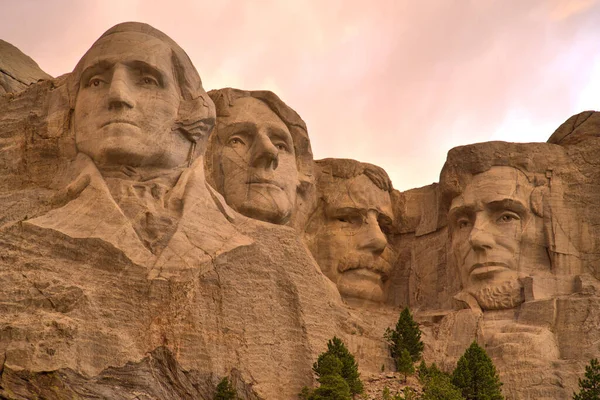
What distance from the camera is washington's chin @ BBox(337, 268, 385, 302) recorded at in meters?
31.8

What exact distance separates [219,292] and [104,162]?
9.13 feet

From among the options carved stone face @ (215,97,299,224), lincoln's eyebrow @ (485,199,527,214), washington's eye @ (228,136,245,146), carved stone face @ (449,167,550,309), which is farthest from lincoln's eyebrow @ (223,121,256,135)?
lincoln's eyebrow @ (485,199,527,214)

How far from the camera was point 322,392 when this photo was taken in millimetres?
26375

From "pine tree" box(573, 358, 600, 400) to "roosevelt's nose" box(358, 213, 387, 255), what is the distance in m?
5.47

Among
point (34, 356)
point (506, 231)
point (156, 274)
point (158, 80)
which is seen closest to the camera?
point (34, 356)

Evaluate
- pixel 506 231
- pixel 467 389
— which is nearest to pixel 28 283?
pixel 467 389

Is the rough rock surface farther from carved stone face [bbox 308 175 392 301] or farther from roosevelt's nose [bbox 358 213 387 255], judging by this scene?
roosevelt's nose [bbox 358 213 387 255]

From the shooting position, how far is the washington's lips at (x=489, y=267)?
101 feet

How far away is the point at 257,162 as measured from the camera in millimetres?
30281

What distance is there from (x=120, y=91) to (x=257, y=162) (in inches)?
147

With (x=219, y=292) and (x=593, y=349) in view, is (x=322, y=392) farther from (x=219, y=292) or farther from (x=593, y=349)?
(x=593, y=349)

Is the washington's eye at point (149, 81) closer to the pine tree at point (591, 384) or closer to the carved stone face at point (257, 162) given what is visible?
the carved stone face at point (257, 162)

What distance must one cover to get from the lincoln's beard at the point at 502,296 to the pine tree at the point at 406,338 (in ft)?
4.86

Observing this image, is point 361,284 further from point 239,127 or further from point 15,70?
point 15,70
